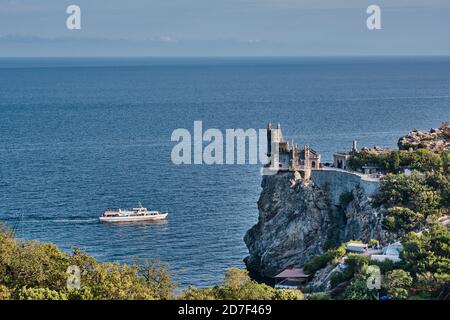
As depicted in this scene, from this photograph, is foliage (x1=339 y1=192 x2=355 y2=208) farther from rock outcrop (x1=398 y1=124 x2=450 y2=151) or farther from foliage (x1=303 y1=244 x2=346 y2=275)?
rock outcrop (x1=398 y1=124 x2=450 y2=151)

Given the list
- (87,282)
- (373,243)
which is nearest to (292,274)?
(373,243)

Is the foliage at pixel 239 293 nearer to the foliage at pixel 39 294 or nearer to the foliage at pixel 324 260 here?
the foliage at pixel 39 294

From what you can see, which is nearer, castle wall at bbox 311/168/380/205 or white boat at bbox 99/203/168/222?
castle wall at bbox 311/168/380/205

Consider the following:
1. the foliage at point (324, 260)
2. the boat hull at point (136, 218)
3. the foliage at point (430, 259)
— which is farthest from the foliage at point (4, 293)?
the boat hull at point (136, 218)
